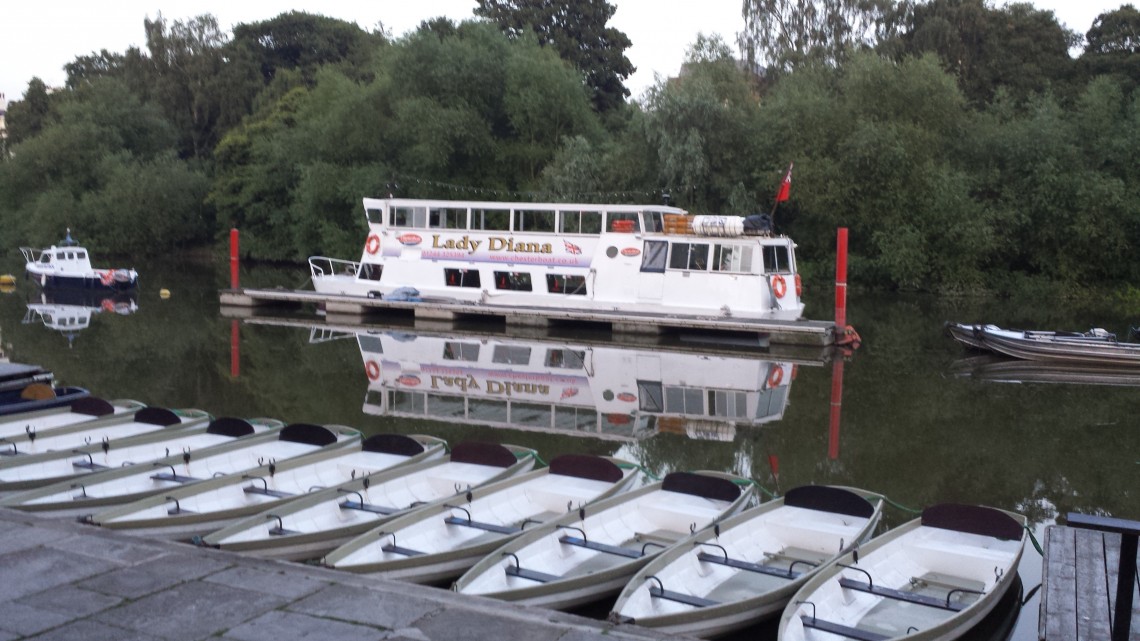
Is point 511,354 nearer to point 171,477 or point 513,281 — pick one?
point 513,281

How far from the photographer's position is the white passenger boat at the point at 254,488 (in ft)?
28.0

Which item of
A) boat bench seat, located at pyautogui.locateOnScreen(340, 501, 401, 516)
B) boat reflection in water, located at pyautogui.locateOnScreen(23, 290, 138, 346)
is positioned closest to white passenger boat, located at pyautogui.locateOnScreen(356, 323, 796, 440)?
boat bench seat, located at pyautogui.locateOnScreen(340, 501, 401, 516)

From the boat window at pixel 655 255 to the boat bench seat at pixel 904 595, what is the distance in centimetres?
1946

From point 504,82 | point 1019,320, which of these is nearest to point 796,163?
point 1019,320

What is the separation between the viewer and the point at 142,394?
1820cm

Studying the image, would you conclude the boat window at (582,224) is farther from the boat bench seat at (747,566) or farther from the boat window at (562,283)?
the boat bench seat at (747,566)

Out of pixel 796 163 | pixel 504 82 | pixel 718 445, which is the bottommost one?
pixel 718 445

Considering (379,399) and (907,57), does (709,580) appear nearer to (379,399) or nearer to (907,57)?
(379,399)

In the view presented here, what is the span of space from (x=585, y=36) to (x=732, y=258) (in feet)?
122

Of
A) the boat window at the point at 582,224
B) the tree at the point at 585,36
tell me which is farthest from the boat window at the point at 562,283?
the tree at the point at 585,36

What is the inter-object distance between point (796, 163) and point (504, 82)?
14.6 m

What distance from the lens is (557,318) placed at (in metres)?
28.0

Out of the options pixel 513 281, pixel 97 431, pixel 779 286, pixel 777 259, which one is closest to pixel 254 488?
pixel 97 431

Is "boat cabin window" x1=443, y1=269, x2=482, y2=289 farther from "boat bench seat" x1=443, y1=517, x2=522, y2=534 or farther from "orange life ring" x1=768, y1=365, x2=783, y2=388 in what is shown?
"boat bench seat" x1=443, y1=517, x2=522, y2=534
